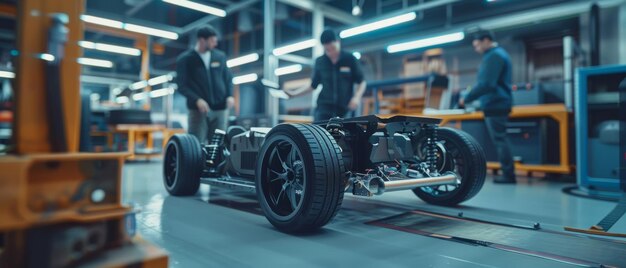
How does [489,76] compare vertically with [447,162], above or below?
above

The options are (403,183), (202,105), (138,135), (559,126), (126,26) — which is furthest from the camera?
(138,135)

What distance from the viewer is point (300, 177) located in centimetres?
214

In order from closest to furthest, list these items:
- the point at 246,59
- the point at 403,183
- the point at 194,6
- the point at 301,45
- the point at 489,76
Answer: the point at 403,183 < the point at 489,76 < the point at 194,6 < the point at 301,45 < the point at 246,59

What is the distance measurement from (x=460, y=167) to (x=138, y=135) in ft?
24.5

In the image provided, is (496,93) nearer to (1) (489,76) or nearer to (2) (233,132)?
(1) (489,76)

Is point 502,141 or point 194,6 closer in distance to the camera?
point 502,141

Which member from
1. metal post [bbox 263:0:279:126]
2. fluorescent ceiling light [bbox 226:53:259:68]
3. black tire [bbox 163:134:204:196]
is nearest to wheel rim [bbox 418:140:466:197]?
black tire [bbox 163:134:204:196]

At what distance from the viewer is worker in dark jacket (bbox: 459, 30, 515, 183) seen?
4.40 meters

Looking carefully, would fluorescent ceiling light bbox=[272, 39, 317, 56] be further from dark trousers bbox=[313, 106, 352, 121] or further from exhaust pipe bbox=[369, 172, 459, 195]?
exhaust pipe bbox=[369, 172, 459, 195]

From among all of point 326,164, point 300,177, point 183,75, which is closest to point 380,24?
point 183,75

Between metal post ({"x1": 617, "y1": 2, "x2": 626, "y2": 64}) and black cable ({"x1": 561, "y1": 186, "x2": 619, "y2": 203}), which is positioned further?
metal post ({"x1": 617, "y1": 2, "x2": 626, "y2": 64})

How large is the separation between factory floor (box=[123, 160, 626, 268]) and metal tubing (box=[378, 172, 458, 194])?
0.91 ft

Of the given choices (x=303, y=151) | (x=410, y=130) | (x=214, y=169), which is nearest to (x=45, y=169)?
(x=303, y=151)

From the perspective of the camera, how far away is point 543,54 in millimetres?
9734
